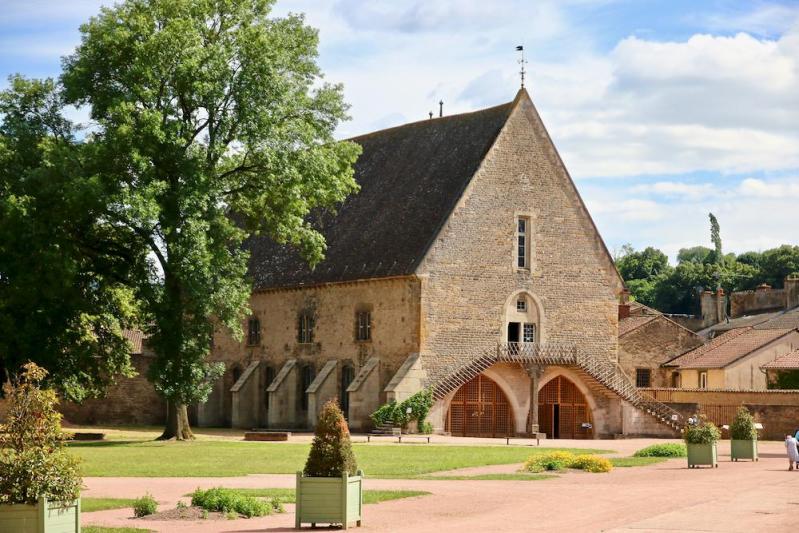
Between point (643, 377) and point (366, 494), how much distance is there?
46.2 metres

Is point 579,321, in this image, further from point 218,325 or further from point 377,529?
point 377,529

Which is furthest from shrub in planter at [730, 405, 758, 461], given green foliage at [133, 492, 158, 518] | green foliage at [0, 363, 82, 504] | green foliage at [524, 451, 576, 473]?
green foliage at [0, 363, 82, 504]

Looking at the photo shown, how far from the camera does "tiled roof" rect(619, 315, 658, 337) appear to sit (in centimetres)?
6994

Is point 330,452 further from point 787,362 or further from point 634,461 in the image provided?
point 787,362

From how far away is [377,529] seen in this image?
21.0m

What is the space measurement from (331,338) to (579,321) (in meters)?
11.3

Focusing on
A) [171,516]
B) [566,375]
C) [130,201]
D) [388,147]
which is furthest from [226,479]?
[388,147]

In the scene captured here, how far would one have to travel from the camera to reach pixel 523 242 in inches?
2315

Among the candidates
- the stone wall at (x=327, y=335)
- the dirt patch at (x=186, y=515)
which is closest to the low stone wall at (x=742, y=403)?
the stone wall at (x=327, y=335)

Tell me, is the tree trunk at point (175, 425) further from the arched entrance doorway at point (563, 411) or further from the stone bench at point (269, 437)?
the arched entrance doorway at point (563, 411)

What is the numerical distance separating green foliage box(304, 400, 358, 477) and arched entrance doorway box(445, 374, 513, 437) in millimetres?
34600

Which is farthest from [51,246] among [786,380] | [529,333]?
[786,380]

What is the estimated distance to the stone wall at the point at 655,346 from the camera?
69.9m

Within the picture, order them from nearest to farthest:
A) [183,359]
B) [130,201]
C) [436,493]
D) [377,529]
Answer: [377,529]
[436,493]
[130,201]
[183,359]
